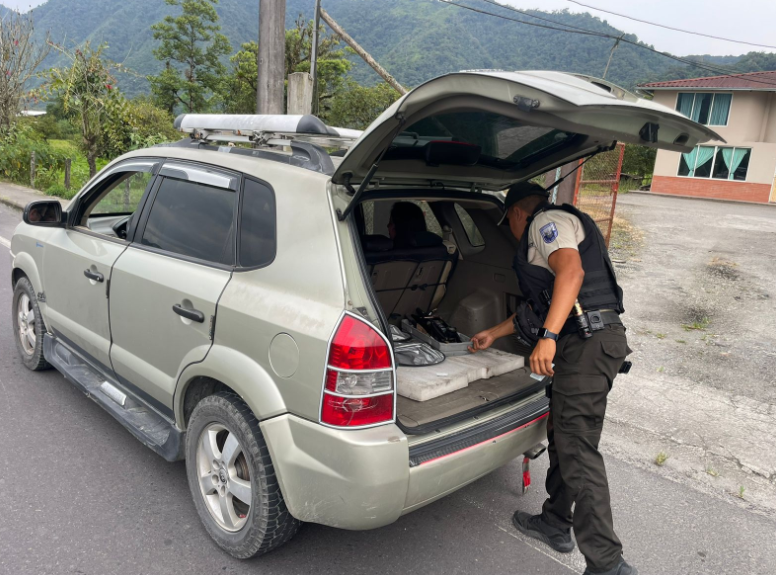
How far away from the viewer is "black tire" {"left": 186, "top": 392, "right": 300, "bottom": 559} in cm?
243

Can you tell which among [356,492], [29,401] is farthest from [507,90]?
[29,401]

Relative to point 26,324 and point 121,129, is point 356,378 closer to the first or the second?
point 26,324

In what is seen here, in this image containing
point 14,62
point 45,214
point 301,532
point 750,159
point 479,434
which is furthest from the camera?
point 750,159

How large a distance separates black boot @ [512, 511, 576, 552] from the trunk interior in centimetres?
66

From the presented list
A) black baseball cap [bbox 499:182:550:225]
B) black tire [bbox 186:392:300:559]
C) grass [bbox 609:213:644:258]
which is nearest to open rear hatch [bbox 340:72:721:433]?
black baseball cap [bbox 499:182:550:225]

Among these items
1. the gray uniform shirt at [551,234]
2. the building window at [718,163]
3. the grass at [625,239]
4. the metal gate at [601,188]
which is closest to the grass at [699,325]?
the metal gate at [601,188]

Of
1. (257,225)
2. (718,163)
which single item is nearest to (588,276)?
(257,225)

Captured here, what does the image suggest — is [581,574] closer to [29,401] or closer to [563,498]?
[563,498]

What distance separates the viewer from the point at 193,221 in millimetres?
3014

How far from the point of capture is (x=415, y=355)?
136 inches

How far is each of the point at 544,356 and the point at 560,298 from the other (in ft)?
0.87

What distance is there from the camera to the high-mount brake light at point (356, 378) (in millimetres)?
2209

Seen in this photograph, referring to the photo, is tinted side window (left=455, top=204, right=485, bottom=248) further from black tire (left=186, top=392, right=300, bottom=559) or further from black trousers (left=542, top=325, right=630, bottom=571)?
black tire (left=186, top=392, right=300, bottom=559)

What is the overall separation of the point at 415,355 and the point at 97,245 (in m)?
2.03
